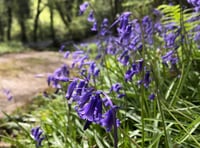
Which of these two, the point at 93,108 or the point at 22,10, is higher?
the point at 93,108

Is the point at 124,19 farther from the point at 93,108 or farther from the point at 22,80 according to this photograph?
the point at 22,80

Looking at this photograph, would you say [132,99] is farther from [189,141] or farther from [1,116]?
[1,116]

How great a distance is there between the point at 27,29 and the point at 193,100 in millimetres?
32394

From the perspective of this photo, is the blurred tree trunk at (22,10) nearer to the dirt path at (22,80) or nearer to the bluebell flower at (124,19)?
the dirt path at (22,80)

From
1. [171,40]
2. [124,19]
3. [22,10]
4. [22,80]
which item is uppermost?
[124,19]

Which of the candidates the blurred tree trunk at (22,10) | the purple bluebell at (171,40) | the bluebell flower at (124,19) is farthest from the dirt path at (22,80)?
the blurred tree trunk at (22,10)

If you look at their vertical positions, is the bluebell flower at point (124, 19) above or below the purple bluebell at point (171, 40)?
above

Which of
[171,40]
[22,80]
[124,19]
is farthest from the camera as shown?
[22,80]

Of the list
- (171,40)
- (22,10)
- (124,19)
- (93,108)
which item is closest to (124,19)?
(124,19)

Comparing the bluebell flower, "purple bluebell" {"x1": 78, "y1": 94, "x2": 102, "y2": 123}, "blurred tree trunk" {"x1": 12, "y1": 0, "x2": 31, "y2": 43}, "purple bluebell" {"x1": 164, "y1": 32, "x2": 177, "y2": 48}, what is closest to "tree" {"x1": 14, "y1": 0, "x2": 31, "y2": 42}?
"blurred tree trunk" {"x1": 12, "y1": 0, "x2": 31, "y2": 43}

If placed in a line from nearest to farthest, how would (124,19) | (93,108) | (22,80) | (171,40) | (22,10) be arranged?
(93,108) < (124,19) < (171,40) < (22,80) < (22,10)

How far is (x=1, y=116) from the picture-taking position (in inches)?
230

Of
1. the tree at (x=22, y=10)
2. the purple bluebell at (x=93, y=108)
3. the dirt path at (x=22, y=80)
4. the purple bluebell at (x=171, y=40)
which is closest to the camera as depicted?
the purple bluebell at (x=93, y=108)

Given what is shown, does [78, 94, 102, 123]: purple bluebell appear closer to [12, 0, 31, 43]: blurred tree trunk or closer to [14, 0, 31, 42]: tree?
[12, 0, 31, 43]: blurred tree trunk
